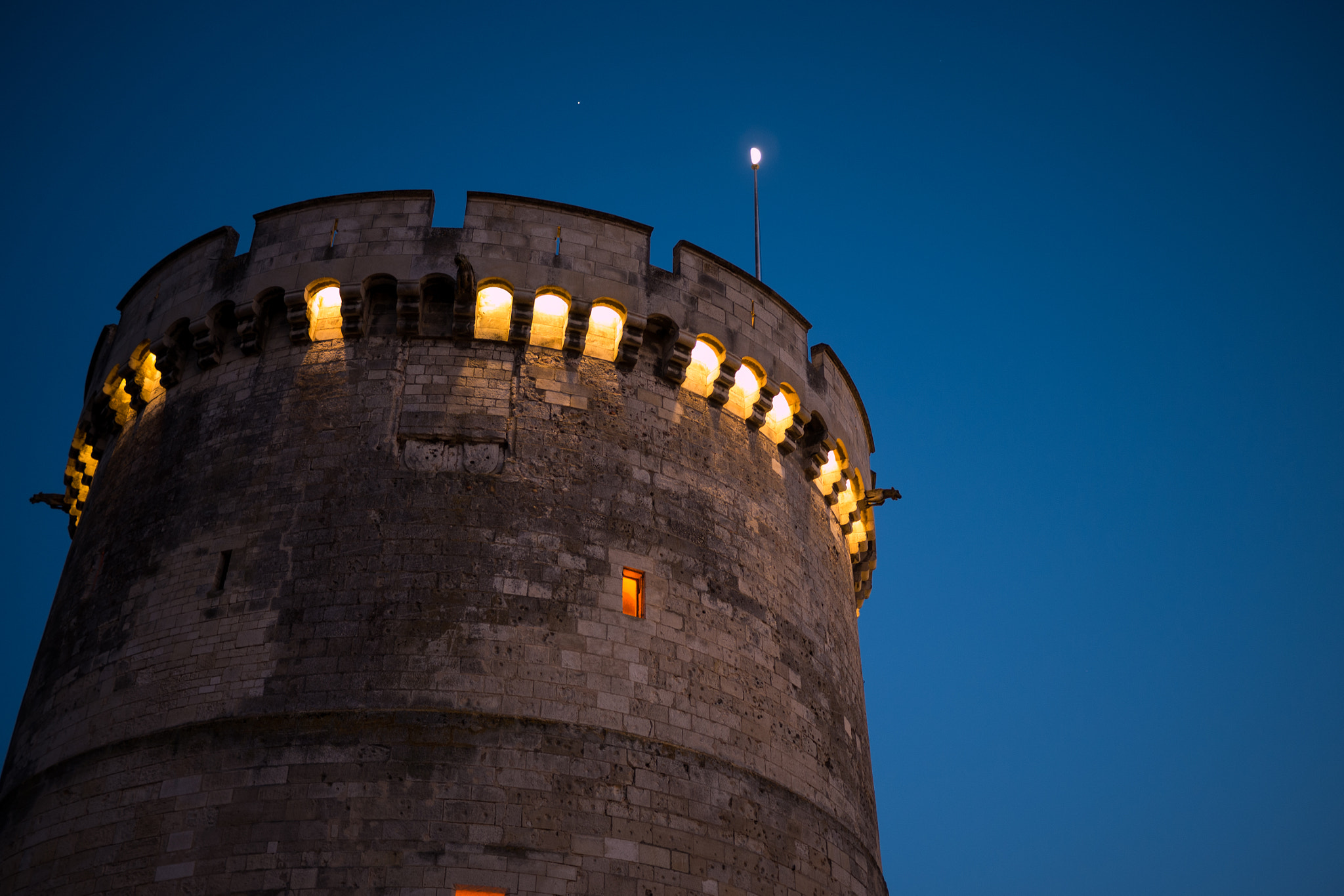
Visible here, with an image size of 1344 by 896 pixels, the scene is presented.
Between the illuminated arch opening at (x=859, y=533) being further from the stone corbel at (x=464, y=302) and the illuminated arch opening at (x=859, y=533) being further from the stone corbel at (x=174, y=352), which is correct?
the stone corbel at (x=174, y=352)

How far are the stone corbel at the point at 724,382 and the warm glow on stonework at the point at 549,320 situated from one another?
2.06 metres

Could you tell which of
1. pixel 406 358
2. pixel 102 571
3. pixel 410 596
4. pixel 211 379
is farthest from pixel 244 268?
pixel 410 596

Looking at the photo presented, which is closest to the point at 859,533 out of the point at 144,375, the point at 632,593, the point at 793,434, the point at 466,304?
the point at 793,434

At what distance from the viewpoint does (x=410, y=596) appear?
12156mm

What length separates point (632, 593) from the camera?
13102 mm

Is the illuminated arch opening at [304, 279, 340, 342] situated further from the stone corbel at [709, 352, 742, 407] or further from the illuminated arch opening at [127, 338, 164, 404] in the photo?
the stone corbel at [709, 352, 742, 407]

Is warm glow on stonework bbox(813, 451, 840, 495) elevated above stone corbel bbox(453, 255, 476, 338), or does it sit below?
above

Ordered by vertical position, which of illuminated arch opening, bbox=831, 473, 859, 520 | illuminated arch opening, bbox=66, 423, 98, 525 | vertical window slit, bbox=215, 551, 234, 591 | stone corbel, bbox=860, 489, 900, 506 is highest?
stone corbel, bbox=860, 489, 900, 506

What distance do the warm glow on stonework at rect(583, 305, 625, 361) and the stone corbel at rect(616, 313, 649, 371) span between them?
0.23 ft

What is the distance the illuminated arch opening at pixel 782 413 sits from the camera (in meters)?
15.9

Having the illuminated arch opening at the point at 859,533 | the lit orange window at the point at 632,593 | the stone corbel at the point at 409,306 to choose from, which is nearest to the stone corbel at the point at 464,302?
the stone corbel at the point at 409,306

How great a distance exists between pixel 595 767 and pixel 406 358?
5200mm

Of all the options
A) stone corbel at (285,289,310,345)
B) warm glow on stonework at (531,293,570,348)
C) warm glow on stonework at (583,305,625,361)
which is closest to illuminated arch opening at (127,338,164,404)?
stone corbel at (285,289,310,345)

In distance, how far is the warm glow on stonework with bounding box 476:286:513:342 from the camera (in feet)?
46.1
